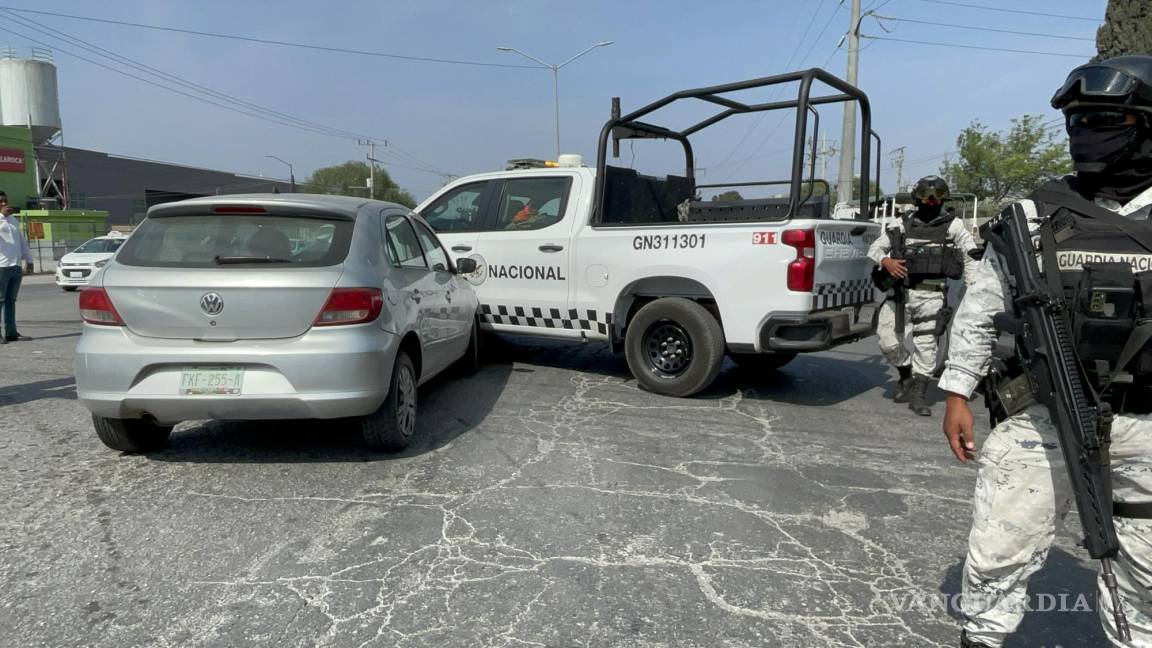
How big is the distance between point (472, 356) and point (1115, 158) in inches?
210

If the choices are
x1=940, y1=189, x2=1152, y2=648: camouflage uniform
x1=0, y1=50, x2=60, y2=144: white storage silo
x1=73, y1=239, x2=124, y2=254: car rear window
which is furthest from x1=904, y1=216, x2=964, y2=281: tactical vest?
x1=0, y1=50, x2=60, y2=144: white storage silo

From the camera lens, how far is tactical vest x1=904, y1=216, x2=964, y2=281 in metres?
5.51

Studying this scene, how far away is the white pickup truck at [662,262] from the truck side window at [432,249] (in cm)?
86

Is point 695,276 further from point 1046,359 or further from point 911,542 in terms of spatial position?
point 1046,359

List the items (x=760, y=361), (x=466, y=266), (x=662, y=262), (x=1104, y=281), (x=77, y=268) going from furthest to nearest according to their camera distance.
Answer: (x=77, y=268), (x=760, y=361), (x=466, y=266), (x=662, y=262), (x=1104, y=281)

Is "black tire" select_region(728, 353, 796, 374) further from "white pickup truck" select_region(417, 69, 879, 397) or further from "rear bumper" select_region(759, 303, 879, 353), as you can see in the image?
"rear bumper" select_region(759, 303, 879, 353)

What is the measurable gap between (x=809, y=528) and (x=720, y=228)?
259 cm

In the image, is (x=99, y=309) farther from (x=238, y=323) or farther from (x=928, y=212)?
(x=928, y=212)

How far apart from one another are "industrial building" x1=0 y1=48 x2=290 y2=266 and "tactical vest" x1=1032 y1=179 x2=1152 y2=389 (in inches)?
1534

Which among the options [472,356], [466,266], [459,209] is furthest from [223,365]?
[459,209]

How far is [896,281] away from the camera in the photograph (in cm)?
573

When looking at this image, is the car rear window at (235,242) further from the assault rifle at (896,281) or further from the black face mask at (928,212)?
the black face mask at (928,212)

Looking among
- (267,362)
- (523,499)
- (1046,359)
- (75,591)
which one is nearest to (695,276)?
(523,499)

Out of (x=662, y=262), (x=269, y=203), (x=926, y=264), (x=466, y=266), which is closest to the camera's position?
(x=269, y=203)
